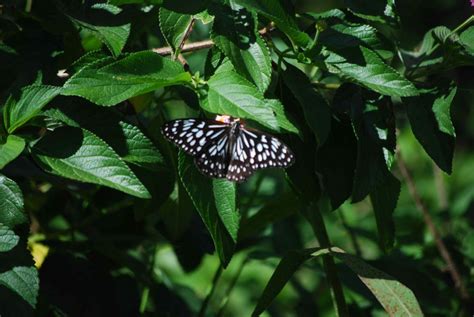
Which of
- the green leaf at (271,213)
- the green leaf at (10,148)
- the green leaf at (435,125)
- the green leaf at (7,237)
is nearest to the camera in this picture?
the green leaf at (10,148)

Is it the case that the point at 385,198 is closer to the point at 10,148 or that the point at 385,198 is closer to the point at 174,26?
the point at 174,26

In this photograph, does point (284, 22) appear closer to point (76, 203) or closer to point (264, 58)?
point (264, 58)

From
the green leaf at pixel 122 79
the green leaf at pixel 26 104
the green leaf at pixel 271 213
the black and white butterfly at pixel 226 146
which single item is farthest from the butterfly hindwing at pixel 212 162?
the green leaf at pixel 271 213

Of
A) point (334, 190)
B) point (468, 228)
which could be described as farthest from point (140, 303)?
point (468, 228)

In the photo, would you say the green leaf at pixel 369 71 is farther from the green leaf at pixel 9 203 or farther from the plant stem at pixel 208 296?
the plant stem at pixel 208 296

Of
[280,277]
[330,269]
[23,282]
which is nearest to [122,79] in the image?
[23,282]

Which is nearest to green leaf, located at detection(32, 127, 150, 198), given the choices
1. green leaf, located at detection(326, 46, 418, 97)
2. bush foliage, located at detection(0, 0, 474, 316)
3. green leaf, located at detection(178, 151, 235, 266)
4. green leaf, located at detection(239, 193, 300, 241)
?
bush foliage, located at detection(0, 0, 474, 316)

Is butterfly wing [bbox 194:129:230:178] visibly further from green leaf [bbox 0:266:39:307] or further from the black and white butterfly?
green leaf [bbox 0:266:39:307]
